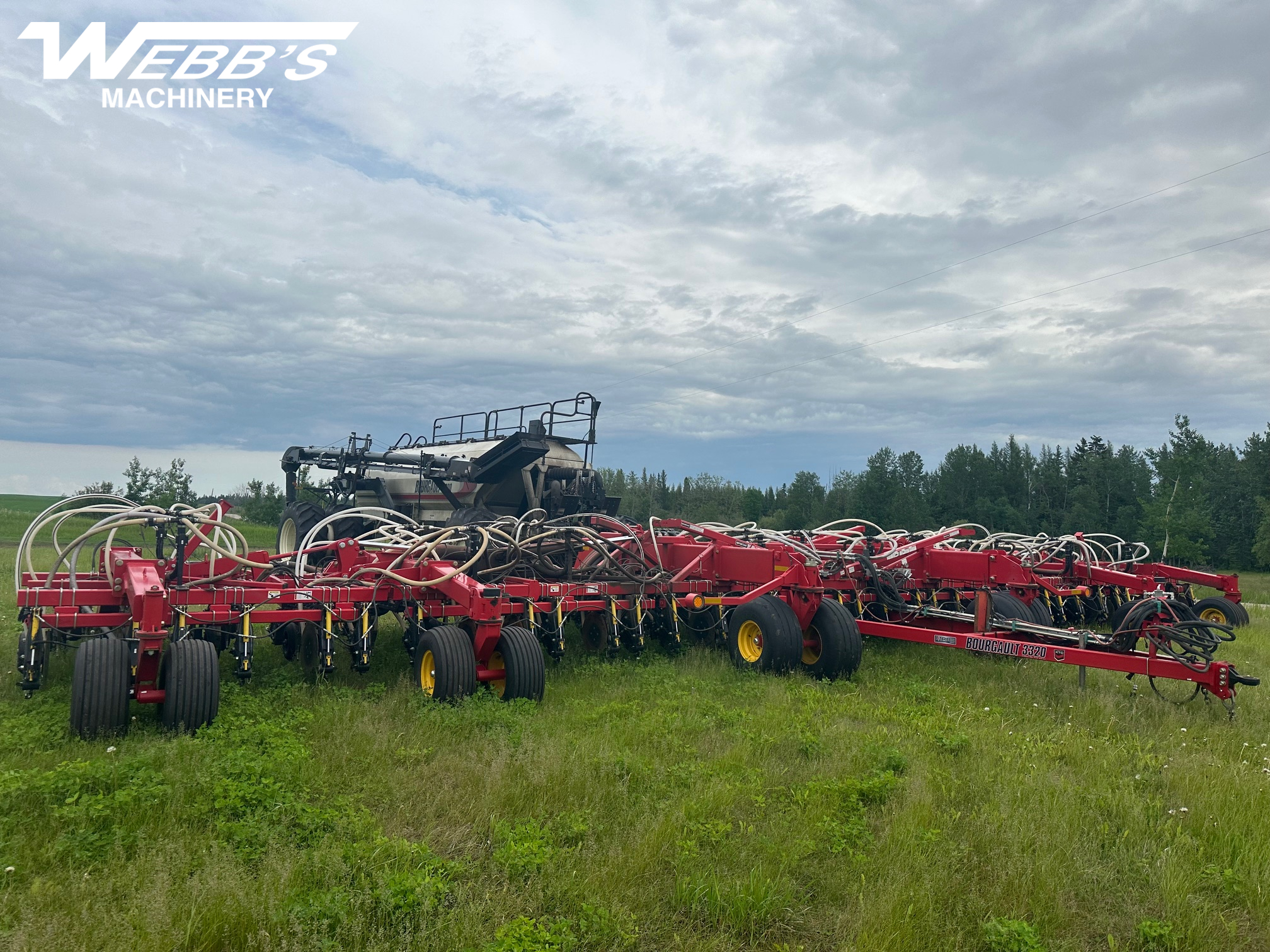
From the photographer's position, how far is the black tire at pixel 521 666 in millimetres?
6836

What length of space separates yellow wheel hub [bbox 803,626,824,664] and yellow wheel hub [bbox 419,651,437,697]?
12.4 feet

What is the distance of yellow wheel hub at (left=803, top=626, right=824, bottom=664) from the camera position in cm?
869

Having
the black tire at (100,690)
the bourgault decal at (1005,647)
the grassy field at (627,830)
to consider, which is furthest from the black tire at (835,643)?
the black tire at (100,690)

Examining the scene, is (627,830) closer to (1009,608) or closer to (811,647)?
(811,647)

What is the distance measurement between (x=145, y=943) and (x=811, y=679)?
6088mm

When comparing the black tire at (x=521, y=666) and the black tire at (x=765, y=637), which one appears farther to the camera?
the black tire at (x=765, y=637)

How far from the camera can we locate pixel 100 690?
5461mm

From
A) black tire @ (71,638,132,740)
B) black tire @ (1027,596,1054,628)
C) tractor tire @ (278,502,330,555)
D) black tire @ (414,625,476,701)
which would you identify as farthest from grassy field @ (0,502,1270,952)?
tractor tire @ (278,502,330,555)

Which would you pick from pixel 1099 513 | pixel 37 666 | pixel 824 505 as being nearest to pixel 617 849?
pixel 37 666

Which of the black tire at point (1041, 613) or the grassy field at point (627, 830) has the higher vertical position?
the black tire at point (1041, 613)

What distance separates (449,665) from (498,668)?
2.31 feet

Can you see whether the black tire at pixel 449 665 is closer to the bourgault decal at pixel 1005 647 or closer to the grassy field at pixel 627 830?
the grassy field at pixel 627 830

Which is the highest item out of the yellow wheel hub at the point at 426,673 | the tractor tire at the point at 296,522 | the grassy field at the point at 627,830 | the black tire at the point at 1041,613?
the tractor tire at the point at 296,522

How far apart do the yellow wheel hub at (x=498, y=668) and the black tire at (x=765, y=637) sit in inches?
101
